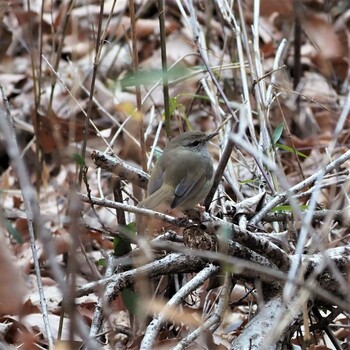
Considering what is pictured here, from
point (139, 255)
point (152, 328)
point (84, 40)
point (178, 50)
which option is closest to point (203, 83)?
point (139, 255)

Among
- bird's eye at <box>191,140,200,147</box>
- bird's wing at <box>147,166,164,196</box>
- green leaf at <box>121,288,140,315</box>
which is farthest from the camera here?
bird's eye at <box>191,140,200,147</box>

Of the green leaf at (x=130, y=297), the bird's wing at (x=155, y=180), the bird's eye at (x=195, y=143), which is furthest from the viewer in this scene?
the bird's eye at (x=195, y=143)

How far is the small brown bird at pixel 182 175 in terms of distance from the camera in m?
3.01

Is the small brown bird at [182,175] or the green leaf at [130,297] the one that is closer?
the green leaf at [130,297]

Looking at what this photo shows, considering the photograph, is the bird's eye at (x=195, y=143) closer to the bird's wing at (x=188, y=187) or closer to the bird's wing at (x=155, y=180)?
the bird's wing at (x=188, y=187)

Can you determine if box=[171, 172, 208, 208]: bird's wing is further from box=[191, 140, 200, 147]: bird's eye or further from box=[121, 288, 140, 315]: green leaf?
box=[121, 288, 140, 315]: green leaf

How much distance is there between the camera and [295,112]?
17.3ft

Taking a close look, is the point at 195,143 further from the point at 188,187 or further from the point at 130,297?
the point at 130,297

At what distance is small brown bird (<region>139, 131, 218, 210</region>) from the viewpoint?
9.87ft

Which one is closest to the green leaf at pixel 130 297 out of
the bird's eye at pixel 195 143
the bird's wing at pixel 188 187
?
the bird's wing at pixel 188 187

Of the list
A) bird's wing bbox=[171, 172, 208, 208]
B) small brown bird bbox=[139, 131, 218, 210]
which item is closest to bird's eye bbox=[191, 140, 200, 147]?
small brown bird bbox=[139, 131, 218, 210]

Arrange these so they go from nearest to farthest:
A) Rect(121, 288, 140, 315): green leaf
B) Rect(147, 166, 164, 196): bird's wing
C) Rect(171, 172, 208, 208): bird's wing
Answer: Rect(121, 288, 140, 315): green leaf < Rect(147, 166, 164, 196): bird's wing < Rect(171, 172, 208, 208): bird's wing

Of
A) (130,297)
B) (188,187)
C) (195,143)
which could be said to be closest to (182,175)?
(188,187)

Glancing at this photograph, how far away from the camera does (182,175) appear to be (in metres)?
3.33
